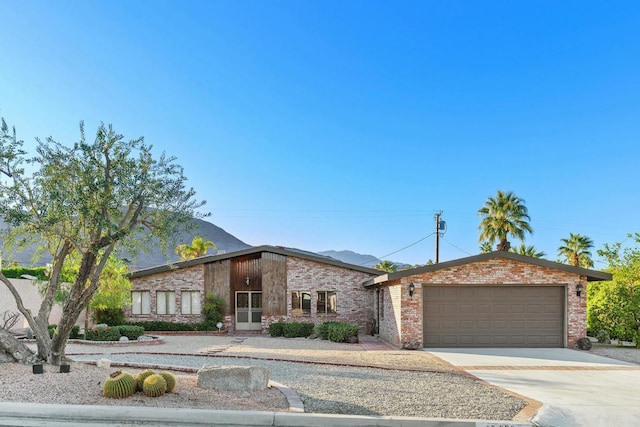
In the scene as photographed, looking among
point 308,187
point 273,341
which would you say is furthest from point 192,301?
point 308,187

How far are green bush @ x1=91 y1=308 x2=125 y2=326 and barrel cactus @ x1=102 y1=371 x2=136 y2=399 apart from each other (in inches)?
629

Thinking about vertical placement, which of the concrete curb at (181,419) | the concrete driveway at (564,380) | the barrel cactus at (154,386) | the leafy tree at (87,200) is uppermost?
the leafy tree at (87,200)

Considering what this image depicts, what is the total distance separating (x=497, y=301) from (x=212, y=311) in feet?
40.6

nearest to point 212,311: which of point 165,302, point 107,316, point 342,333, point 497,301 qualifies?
point 165,302

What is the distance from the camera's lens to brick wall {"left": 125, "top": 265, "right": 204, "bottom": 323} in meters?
22.9

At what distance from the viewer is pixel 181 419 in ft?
20.6

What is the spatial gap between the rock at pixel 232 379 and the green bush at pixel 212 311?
14.7 m

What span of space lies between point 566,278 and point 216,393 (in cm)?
1298

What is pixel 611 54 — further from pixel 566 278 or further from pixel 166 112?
pixel 166 112

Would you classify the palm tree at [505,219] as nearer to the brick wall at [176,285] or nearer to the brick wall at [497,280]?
the brick wall at [497,280]

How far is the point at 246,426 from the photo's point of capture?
6.28 m

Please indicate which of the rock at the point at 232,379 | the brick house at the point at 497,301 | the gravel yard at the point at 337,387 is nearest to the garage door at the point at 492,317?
the brick house at the point at 497,301

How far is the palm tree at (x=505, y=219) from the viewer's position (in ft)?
108

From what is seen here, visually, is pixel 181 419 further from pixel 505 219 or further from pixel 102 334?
pixel 505 219
